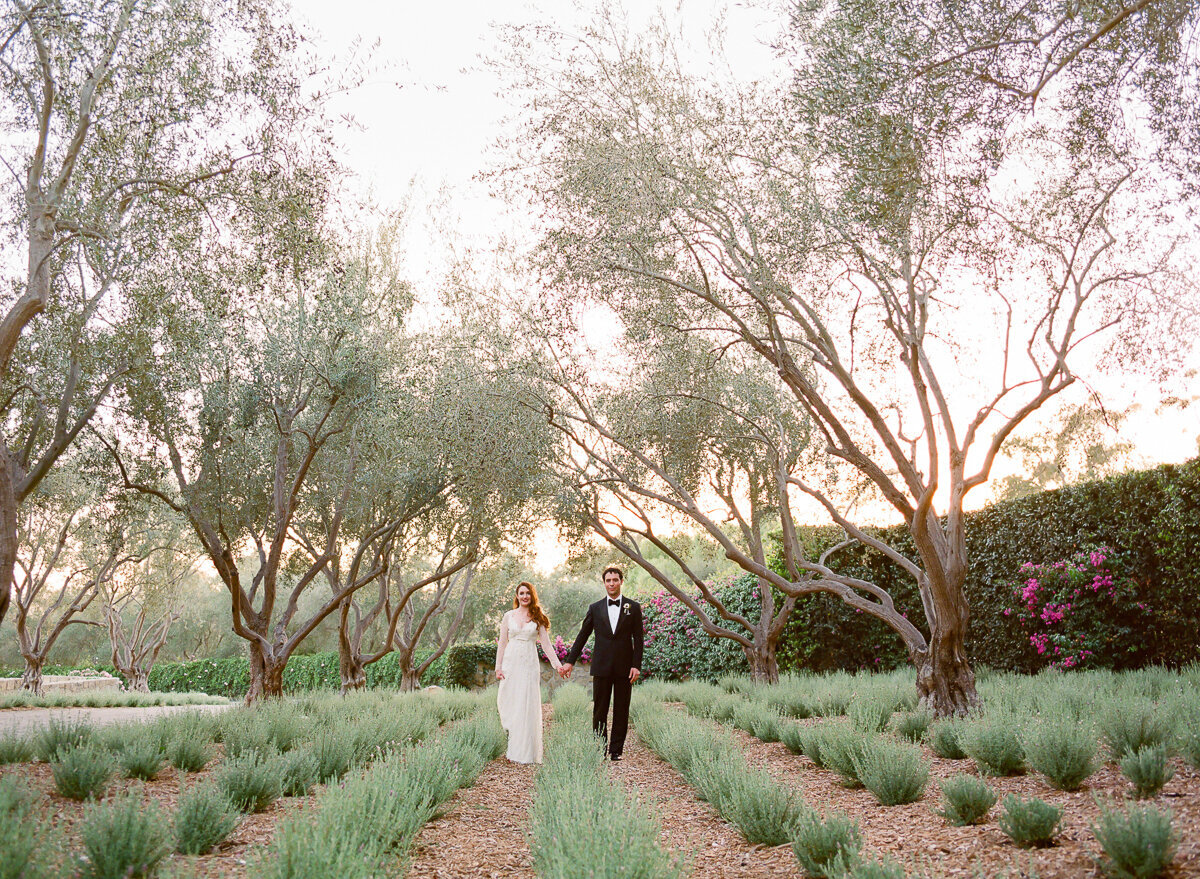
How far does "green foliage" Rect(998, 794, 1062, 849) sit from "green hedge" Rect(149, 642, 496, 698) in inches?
740

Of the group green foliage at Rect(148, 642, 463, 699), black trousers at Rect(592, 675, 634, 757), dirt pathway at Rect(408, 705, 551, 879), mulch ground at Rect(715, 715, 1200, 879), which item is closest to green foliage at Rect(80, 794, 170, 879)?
dirt pathway at Rect(408, 705, 551, 879)

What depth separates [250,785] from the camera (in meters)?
5.52

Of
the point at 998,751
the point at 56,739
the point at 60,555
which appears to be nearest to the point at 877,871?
the point at 998,751

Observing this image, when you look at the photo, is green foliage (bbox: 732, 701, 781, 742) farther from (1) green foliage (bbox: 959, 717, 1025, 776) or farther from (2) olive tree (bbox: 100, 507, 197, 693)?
(2) olive tree (bbox: 100, 507, 197, 693)

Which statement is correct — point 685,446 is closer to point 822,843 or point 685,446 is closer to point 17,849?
point 822,843

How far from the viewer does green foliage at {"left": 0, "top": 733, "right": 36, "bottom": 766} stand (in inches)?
284

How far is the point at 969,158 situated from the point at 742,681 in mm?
10967

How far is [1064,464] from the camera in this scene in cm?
1575

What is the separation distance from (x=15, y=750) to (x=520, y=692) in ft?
14.7

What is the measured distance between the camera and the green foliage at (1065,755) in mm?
5238

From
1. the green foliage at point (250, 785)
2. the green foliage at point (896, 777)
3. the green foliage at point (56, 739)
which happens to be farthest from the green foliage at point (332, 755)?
the green foliage at point (896, 777)

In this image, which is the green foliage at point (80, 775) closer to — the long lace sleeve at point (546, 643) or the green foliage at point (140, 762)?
the green foliage at point (140, 762)

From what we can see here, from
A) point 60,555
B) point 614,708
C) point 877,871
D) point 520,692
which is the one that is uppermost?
point 60,555

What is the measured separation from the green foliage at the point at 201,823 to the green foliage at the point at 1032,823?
13.2 feet
